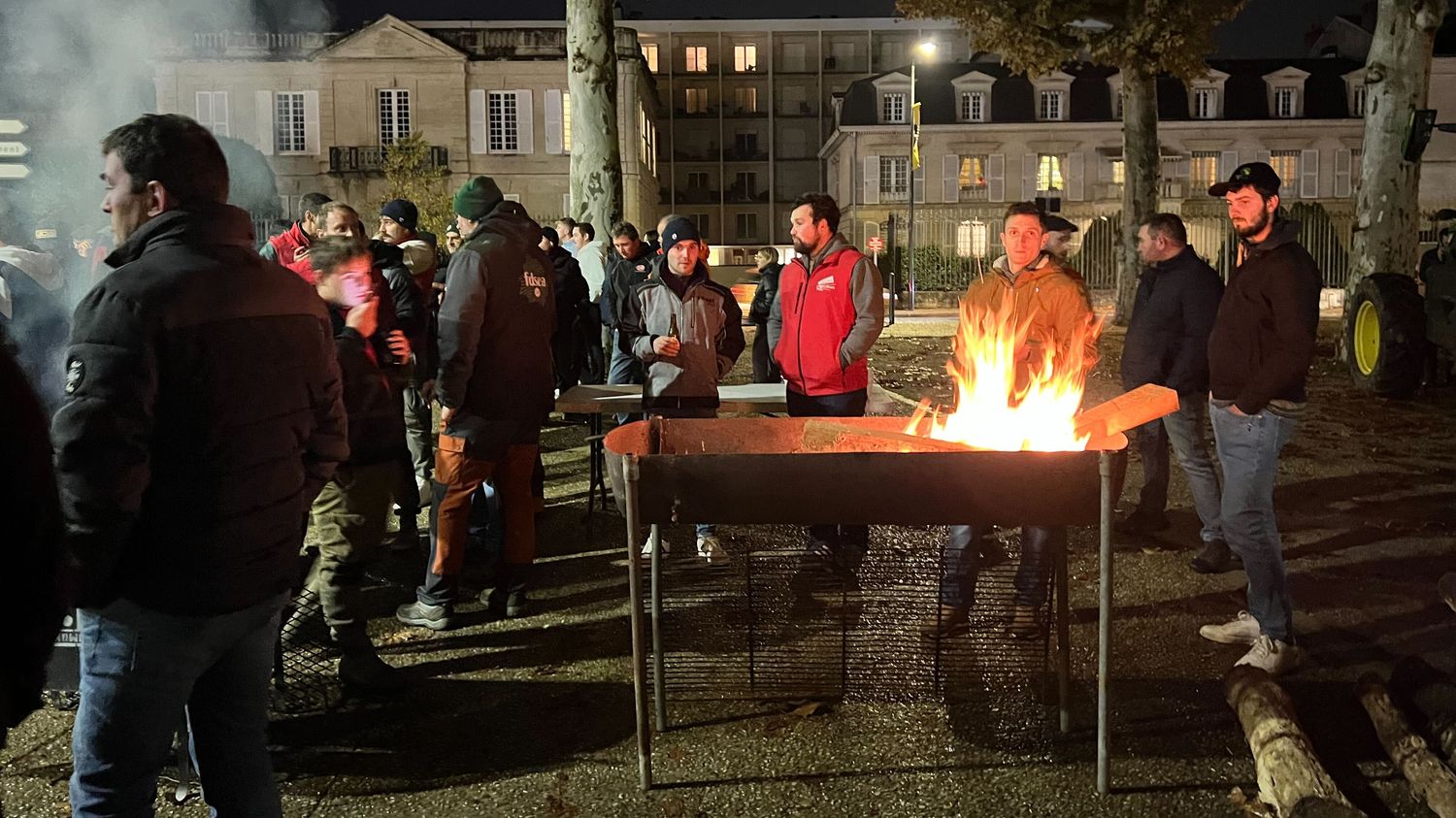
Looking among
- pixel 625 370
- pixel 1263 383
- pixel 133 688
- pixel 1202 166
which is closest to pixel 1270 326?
pixel 1263 383

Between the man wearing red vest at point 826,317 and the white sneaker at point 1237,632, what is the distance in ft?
6.27

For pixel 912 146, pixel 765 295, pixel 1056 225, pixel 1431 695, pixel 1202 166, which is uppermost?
pixel 1202 166

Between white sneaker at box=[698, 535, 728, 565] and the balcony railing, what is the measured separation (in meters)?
41.5

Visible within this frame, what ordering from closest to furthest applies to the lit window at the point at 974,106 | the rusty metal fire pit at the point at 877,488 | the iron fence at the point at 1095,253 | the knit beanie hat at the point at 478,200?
the rusty metal fire pit at the point at 877,488, the knit beanie hat at the point at 478,200, the iron fence at the point at 1095,253, the lit window at the point at 974,106

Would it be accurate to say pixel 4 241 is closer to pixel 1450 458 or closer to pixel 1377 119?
pixel 1450 458

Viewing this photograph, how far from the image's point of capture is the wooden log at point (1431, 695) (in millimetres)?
4230

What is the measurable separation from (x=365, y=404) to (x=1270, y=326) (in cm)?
404

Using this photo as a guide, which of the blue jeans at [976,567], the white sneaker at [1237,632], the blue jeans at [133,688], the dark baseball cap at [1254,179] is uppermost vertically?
the dark baseball cap at [1254,179]

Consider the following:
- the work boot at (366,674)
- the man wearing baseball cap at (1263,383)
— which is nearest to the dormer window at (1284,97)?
the man wearing baseball cap at (1263,383)

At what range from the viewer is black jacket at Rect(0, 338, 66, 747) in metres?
1.75

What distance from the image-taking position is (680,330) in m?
7.23

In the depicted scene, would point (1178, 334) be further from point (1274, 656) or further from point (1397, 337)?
point (1397, 337)

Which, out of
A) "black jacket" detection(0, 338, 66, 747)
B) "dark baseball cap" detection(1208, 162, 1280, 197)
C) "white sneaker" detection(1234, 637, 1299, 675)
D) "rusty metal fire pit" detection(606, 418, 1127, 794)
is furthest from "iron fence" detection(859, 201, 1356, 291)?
"black jacket" detection(0, 338, 66, 747)

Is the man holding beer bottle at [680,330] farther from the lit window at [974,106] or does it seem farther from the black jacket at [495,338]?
the lit window at [974,106]
